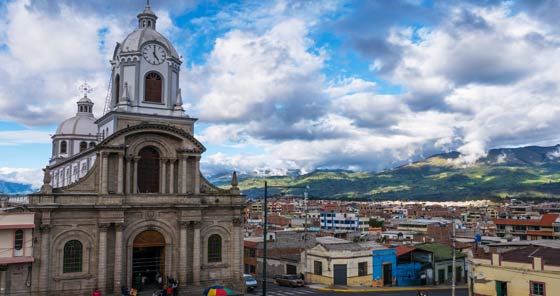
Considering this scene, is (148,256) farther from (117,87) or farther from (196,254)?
(117,87)

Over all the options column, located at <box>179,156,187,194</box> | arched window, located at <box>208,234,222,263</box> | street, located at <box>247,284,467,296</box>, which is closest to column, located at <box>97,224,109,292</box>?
column, located at <box>179,156,187,194</box>

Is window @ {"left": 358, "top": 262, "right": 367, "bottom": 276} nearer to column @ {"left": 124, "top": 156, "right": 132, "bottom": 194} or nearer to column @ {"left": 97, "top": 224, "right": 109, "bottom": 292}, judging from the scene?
column @ {"left": 124, "top": 156, "right": 132, "bottom": 194}

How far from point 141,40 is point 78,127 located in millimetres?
25543

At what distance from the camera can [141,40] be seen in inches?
1905

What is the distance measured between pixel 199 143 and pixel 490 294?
27037 millimetres

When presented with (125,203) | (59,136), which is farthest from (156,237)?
(59,136)

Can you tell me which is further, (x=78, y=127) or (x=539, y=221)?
(x=539, y=221)

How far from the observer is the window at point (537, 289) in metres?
33.6

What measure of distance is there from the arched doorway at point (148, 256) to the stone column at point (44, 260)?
689cm

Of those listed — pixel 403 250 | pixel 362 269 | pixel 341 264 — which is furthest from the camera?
pixel 403 250

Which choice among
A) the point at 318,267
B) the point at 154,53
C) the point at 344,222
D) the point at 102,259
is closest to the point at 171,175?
the point at 102,259

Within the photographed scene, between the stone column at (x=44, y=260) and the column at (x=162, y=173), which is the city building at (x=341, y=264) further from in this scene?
the stone column at (x=44, y=260)

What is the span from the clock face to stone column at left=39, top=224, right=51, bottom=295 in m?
17.9

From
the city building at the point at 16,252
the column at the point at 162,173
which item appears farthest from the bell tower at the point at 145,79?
the city building at the point at 16,252
